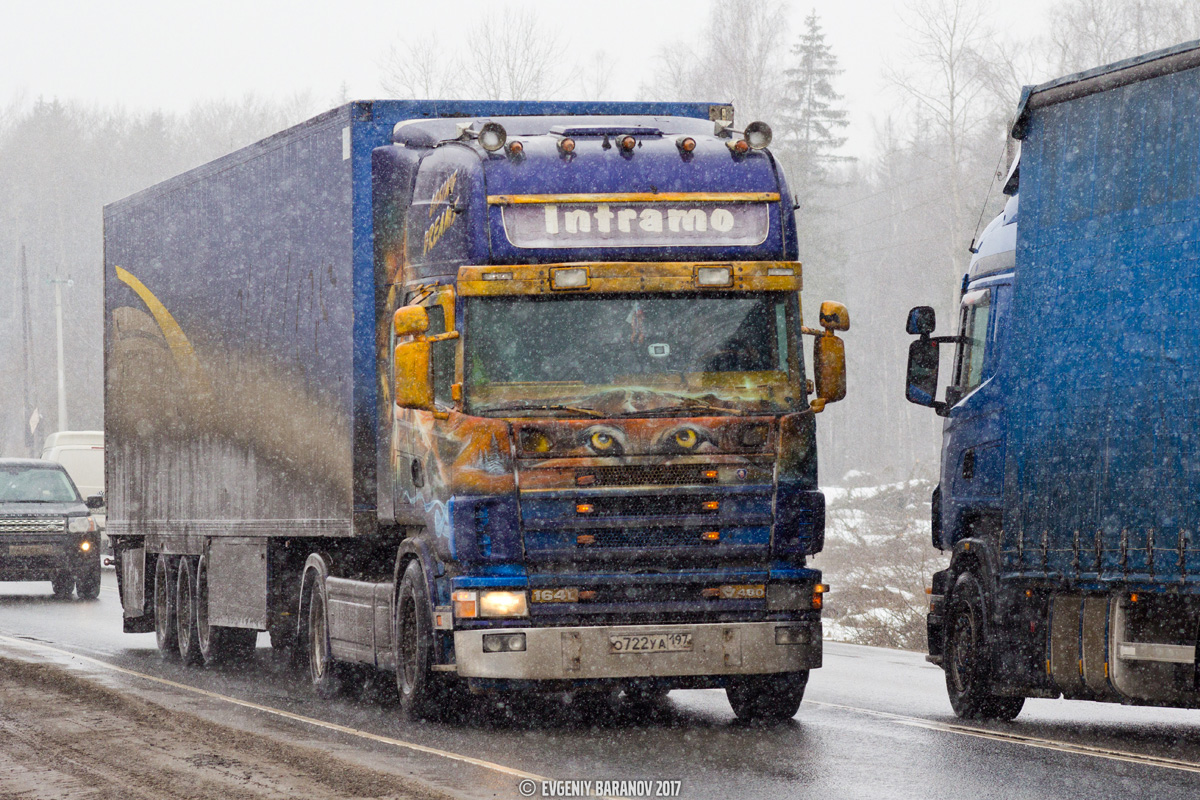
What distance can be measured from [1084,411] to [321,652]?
20.2ft

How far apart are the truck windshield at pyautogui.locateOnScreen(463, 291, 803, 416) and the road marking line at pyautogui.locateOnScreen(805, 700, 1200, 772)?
88.6 inches

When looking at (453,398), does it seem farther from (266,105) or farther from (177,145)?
(177,145)

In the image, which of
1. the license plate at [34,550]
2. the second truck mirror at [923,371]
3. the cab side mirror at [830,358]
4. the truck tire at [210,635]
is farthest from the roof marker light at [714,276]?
the license plate at [34,550]

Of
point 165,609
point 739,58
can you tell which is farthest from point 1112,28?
point 165,609

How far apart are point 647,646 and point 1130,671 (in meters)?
2.73

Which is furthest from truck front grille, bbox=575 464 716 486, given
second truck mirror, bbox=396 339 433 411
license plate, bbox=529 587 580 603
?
second truck mirror, bbox=396 339 433 411

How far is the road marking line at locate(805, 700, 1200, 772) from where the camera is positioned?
386 inches

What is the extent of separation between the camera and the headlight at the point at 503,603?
10.9m

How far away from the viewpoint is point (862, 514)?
42.3 m

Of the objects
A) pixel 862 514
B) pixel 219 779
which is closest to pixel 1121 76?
pixel 219 779

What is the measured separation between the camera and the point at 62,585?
27.7 metres

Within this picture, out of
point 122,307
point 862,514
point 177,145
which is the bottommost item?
point 862,514

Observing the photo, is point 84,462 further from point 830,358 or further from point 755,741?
point 755,741

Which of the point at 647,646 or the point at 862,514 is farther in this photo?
the point at 862,514
